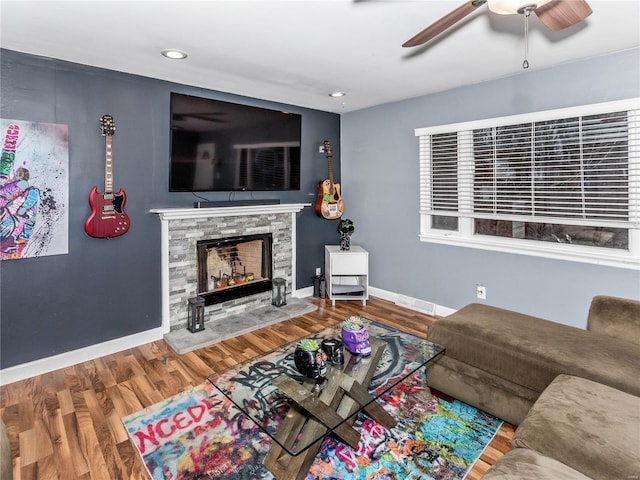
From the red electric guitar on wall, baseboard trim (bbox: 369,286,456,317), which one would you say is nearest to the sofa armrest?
baseboard trim (bbox: 369,286,456,317)

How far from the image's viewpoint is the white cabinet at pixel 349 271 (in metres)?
4.16

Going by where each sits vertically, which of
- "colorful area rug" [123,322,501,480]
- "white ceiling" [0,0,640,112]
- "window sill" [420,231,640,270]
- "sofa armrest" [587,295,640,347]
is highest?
"white ceiling" [0,0,640,112]

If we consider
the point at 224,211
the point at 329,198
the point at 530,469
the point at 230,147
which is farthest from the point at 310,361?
the point at 329,198

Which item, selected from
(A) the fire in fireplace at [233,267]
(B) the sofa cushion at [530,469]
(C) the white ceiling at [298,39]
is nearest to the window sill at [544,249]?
(C) the white ceiling at [298,39]

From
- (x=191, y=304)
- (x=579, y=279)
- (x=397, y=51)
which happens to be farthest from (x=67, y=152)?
(x=579, y=279)

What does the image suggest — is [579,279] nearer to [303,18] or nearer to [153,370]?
[303,18]

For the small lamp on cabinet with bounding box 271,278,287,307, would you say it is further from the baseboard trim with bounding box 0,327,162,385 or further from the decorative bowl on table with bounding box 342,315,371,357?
the decorative bowl on table with bounding box 342,315,371,357

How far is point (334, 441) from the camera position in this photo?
75.6 inches

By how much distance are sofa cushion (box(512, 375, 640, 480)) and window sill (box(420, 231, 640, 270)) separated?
60.5 inches

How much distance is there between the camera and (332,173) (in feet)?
15.1

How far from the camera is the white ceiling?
194 centimetres

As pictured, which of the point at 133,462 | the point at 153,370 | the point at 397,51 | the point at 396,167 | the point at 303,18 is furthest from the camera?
the point at 396,167

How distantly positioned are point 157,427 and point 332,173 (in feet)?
11.1

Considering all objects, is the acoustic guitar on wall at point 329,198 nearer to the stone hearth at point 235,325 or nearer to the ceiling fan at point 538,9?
the stone hearth at point 235,325
